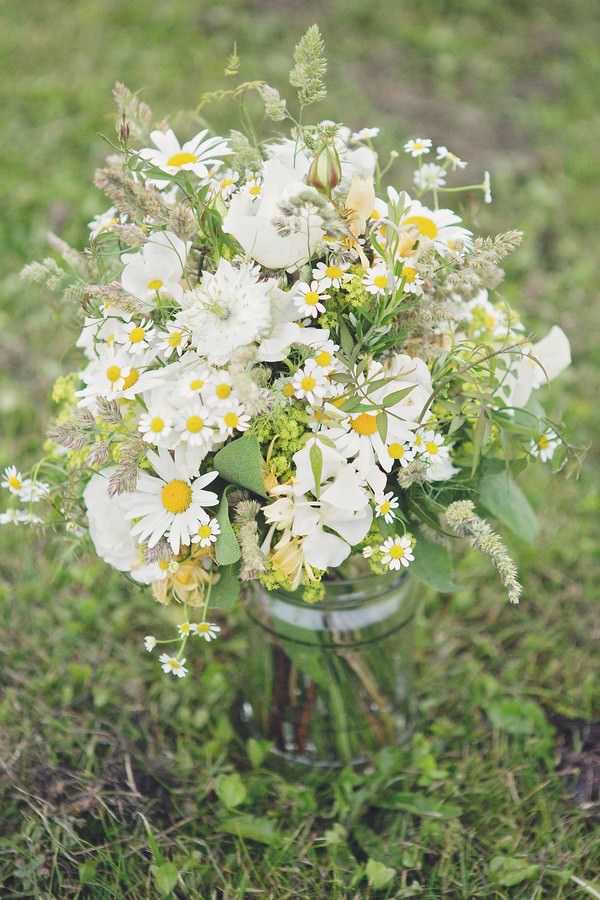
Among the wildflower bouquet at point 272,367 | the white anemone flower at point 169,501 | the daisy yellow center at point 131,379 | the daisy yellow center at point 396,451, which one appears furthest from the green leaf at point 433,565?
the daisy yellow center at point 131,379

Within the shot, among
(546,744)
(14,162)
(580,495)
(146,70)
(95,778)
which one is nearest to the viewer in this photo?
(95,778)

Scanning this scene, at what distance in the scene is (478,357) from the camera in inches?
46.6

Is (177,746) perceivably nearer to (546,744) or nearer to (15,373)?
(546,744)

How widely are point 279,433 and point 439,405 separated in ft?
0.70

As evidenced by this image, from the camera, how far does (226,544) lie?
1062 millimetres

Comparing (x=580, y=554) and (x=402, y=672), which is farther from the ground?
(x=402, y=672)

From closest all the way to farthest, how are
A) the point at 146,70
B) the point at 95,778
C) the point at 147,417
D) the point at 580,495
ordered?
the point at 147,417 < the point at 95,778 < the point at 580,495 < the point at 146,70

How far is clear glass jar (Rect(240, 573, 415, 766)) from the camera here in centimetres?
145

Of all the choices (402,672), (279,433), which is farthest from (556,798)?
(279,433)

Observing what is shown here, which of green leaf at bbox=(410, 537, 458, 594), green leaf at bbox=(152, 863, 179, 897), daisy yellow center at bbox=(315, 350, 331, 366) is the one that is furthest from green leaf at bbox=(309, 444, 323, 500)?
green leaf at bbox=(152, 863, 179, 897)

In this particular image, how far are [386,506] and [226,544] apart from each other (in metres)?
0.20

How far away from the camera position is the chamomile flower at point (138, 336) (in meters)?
1.04

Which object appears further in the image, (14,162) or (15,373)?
(14,162)

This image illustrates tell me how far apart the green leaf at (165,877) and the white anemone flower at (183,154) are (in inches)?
42.3
